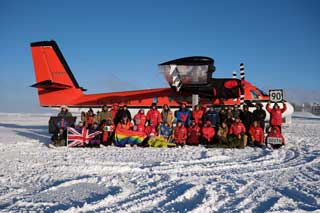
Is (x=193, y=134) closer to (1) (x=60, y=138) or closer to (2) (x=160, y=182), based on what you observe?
(1) (x=60, y=138)

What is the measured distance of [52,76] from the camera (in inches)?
587

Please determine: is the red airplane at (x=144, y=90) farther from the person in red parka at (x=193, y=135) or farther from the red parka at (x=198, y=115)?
the person in red parka at (x=193, y=135)

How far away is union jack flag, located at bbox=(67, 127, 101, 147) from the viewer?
9305 millimetres

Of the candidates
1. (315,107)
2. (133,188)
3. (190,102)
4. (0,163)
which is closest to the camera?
(133,188)

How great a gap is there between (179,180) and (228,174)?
1102 millimetres

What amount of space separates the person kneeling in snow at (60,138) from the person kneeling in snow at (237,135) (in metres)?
5.72

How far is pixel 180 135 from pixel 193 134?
0.47 meters

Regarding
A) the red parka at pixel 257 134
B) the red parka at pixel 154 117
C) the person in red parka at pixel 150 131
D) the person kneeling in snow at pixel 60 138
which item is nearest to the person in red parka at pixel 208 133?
the red parka at pixel 257 134

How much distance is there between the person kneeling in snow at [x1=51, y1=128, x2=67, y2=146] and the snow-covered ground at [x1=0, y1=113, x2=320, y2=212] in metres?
1.71

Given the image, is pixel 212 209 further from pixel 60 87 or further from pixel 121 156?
pixel 60 87

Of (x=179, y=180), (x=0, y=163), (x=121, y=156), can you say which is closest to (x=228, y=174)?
(x=179, y=180)

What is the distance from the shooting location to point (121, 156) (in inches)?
294

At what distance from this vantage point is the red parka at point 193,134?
9656 millimetres

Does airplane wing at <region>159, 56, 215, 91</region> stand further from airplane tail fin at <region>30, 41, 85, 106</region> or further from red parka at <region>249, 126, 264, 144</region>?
airplane tail fin at <region>30, 41, 85, 106</region>
